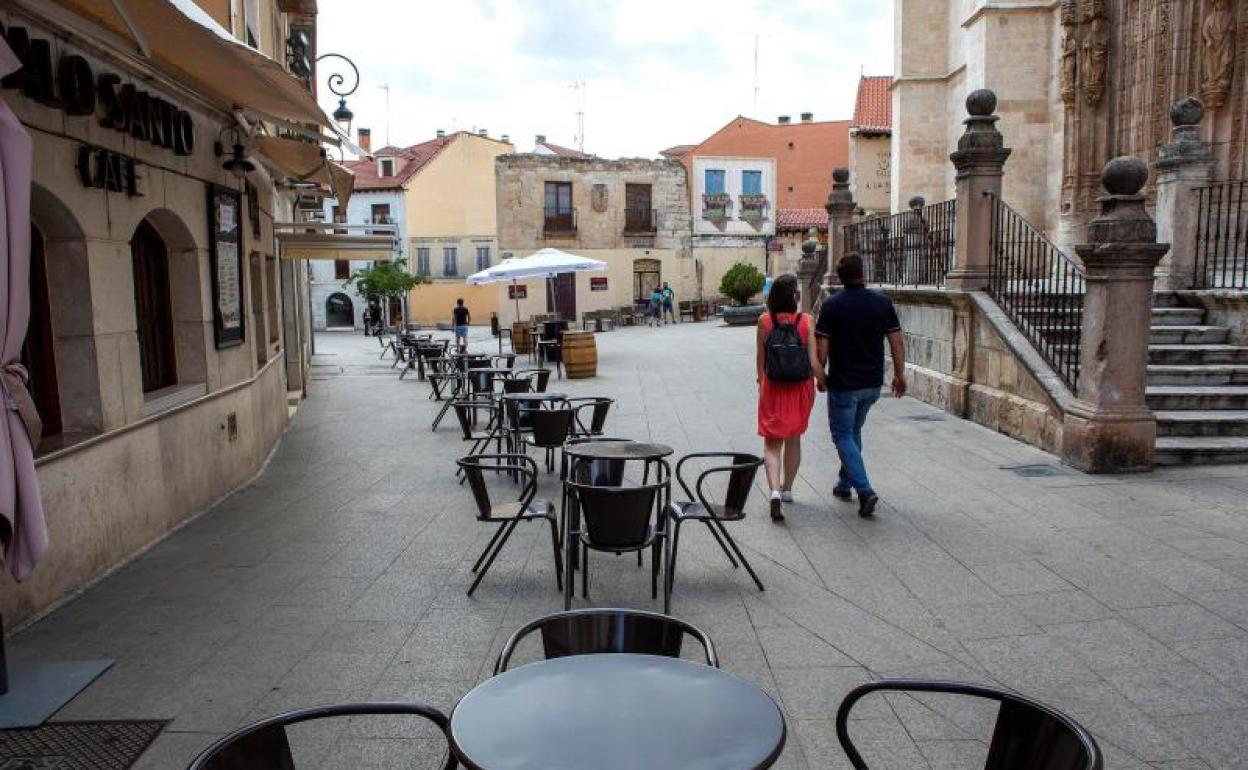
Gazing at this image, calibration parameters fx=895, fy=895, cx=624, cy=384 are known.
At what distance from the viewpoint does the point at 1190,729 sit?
11.0ft

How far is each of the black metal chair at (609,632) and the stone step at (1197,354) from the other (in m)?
8.13

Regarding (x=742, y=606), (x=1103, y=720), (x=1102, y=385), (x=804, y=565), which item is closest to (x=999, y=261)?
(x=1102, y=385)

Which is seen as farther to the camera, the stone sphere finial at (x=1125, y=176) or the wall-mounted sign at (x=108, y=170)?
the stone sphere finial at (x=1125, y=176)

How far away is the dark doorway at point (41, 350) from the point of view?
17.4ft

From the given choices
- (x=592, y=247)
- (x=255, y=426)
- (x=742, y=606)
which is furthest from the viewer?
(x=592, y=247)

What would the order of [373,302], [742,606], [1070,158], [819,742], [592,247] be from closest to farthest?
[819,742] → [742,606] → [1070,158] → [592,247] → [373,302]

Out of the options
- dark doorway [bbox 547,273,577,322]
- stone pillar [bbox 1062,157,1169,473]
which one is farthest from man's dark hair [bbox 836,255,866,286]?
dark doorway [bbox 547,273,577,322]

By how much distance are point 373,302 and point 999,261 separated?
121ft

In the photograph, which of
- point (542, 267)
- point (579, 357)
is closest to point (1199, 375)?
point (579, 357)

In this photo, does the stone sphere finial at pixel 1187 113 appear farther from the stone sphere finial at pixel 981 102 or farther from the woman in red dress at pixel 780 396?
the woman in red dress at pixel 780 396

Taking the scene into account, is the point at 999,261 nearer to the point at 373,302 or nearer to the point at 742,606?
the point at 742,606

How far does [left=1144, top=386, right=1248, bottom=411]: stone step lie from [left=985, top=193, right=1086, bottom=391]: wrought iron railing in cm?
90

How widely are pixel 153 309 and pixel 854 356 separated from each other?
17.9 feet

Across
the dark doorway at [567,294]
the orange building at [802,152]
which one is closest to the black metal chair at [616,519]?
the dark doorway at [567,294]
